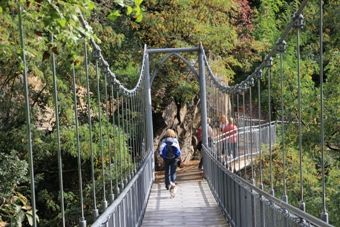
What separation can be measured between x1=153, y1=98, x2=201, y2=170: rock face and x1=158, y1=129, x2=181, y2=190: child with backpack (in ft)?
23.7

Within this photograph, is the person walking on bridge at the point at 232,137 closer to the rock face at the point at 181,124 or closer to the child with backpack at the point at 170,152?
the child with backpack at the point at 170,152

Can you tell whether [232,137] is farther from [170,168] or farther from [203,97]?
[203,97]

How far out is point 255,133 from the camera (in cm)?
1939

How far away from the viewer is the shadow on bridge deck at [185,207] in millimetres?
9711

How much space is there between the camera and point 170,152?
12461 millimetres

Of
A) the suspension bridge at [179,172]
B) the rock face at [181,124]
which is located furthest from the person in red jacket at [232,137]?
the rock face at [181,124]

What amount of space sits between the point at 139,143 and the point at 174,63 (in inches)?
214

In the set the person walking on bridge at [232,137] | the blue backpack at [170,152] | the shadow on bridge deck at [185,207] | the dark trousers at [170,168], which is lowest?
the shadow on bridge deck at [185,207]

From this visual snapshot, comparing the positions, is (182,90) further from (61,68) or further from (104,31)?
(61,68)

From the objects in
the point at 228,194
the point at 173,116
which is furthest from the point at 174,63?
the point at 228,194

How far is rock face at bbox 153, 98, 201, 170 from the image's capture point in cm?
2030

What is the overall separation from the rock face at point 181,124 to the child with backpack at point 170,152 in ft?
23.7

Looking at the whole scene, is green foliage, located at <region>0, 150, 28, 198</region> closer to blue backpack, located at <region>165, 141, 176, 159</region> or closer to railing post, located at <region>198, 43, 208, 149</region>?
blue backpack, located at <region>165, 141, 176, 159</region>

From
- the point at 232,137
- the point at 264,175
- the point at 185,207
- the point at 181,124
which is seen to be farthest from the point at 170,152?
the point at 181,124
